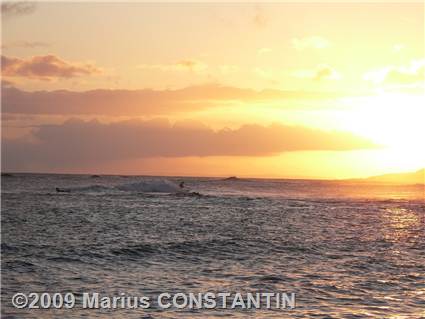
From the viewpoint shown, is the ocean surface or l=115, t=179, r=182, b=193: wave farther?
l=115, t=179, r=182, b=193: wave

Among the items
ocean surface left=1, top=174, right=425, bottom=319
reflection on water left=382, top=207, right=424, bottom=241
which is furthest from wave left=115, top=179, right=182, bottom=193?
reflection on water left=382, top=207, right=424, bottom=241

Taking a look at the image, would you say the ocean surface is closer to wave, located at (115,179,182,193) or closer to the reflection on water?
the reflection on water

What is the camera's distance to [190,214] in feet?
188

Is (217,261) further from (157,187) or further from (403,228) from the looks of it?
(157,187)

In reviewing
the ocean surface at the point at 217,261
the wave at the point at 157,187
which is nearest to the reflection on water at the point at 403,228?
the ocean surface at the point at 217,261

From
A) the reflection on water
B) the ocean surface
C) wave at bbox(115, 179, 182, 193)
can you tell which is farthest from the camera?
wave at bbox(115, 179, 182, 193)

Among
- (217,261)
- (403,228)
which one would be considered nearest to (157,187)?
(403,228)

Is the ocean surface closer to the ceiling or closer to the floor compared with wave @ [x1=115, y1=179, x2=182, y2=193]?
closer to the floor

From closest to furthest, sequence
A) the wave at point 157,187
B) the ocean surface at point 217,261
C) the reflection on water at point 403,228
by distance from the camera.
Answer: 1. the ocean surface at point 217,261
2. the reflection on water at point 403,228
3. the wave at point 157,187

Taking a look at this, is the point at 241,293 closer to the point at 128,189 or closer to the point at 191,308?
the point at 191,308

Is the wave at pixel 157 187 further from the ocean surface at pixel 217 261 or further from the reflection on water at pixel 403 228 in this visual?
the reflection on water at pixel 403 228

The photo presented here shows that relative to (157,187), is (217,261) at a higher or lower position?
lower

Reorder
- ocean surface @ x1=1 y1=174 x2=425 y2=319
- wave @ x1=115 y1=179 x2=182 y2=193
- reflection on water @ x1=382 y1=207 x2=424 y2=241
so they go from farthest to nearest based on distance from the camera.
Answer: wave @ x1=115 y1=179 x2=182 y2=193 < reflection on water @ x1=382 y1=207 x2=424 y2=241 < ocean surface @ x1=1 y1=174 x2=425 y2=319

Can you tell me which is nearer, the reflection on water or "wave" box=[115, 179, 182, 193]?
the reflection on water
